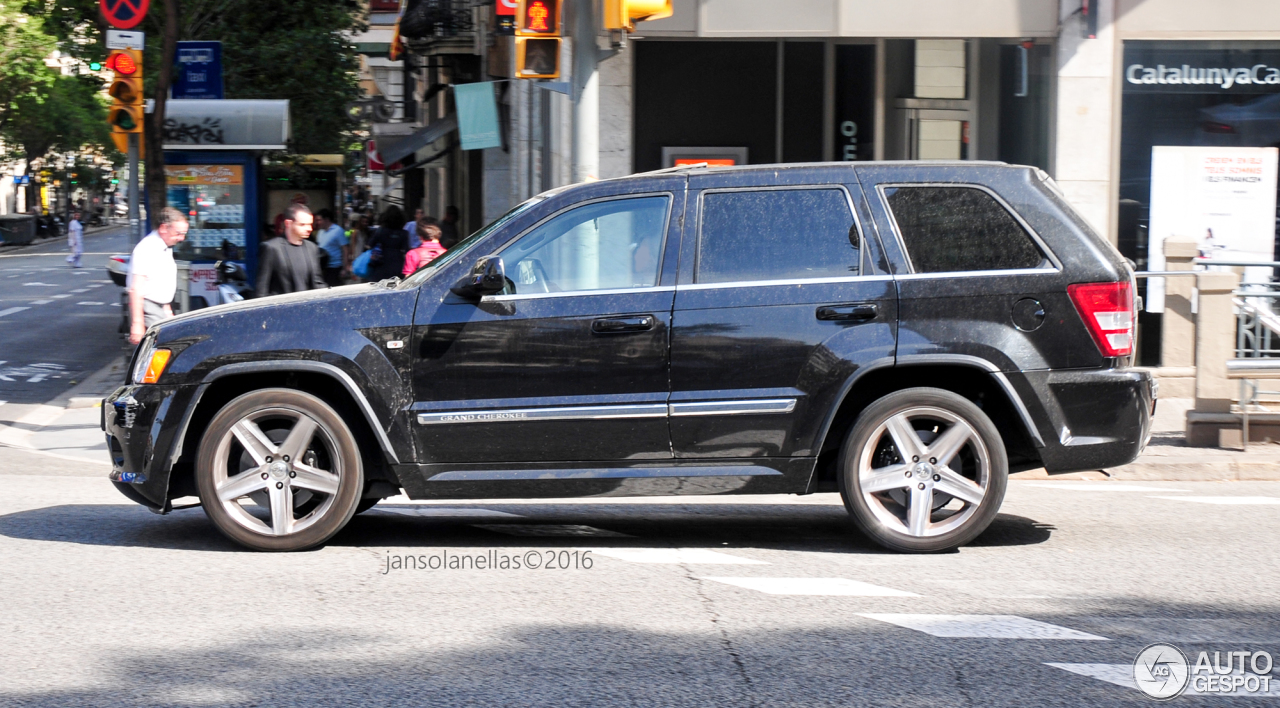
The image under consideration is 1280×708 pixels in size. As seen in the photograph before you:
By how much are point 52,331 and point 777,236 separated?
656 inches

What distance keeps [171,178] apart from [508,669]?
591 inches

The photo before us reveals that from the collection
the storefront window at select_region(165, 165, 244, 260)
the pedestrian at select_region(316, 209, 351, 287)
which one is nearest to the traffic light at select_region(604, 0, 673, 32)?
the storefront window at select_region(165, 165, 244, 260)

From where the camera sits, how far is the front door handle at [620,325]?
20.0 ft

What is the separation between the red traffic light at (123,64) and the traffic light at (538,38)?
522 cm

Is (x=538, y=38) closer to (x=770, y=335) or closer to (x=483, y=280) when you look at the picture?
(x=483, y=280)

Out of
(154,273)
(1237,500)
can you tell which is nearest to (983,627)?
(1237,500)

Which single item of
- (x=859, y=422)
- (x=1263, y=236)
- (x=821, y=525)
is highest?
(x=1263, y=236)

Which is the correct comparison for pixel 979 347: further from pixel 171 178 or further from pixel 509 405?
pixel 171 178

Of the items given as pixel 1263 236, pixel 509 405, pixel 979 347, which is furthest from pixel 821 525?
pixel 1263 236

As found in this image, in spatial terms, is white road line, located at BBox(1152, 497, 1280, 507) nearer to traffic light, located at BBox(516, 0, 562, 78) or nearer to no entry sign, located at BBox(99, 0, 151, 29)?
traffic light, located at BBox(516, 0, 562, 78)

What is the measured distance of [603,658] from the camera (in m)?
4.65

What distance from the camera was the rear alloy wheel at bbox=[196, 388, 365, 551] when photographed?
6207mm

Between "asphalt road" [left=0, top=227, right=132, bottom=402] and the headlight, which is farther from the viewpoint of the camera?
"asphalt road" [left=0, top=227, right=132, bottom=402]

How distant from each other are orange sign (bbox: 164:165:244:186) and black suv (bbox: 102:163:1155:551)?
12.5m
